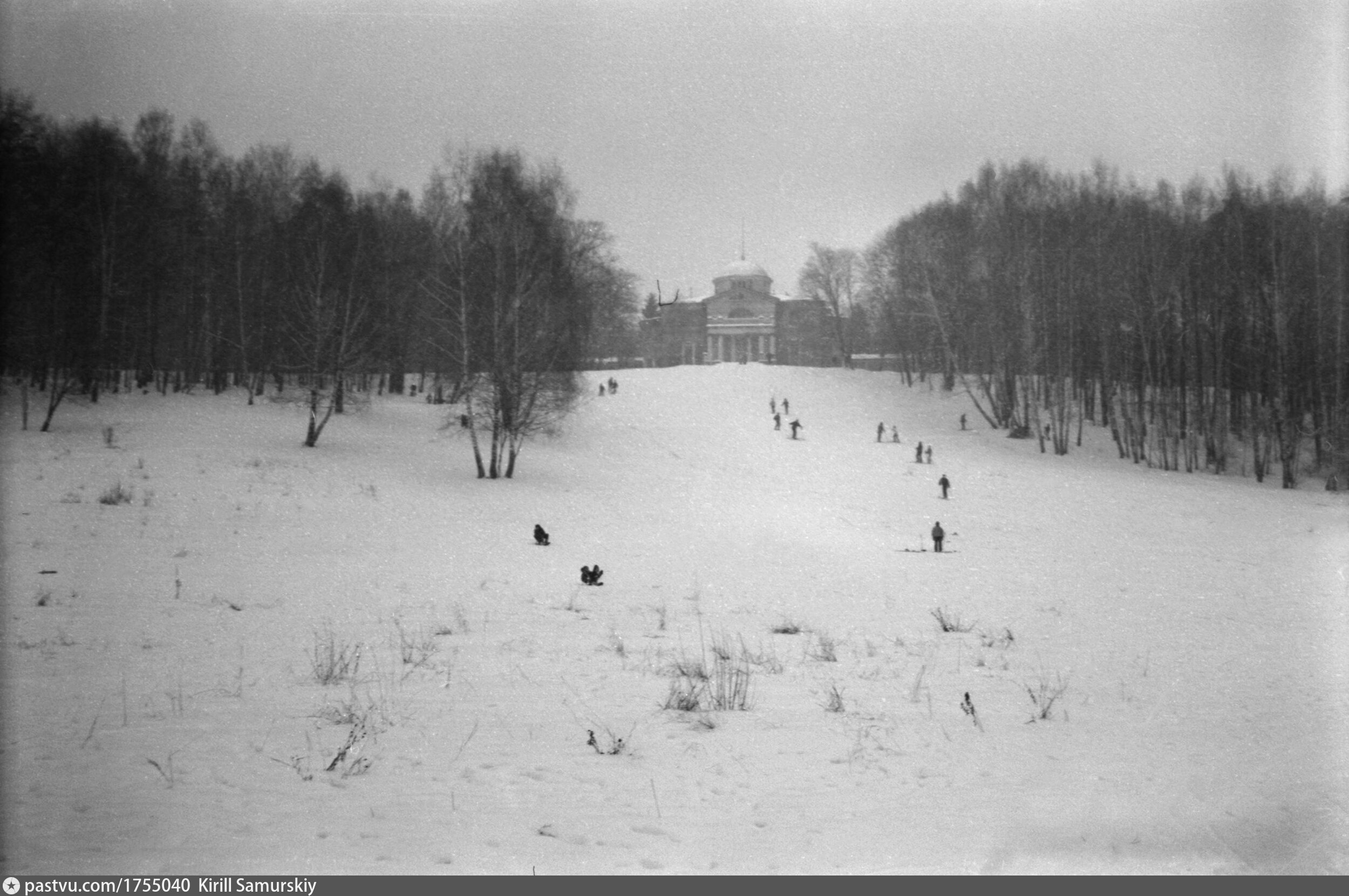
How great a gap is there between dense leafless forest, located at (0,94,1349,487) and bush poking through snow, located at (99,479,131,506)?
4.61 metres

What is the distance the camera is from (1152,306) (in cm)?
3897

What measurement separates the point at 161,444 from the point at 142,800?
24.5 m

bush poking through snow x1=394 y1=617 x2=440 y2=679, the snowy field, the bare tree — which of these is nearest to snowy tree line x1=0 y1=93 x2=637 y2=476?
the snowy field

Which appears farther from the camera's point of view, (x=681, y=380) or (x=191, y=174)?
(x=681, y=380)

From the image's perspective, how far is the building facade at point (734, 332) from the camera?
88688 millimetres

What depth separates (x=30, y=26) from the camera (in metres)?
9.86

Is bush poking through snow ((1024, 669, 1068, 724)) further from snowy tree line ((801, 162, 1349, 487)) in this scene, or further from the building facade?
the building facade

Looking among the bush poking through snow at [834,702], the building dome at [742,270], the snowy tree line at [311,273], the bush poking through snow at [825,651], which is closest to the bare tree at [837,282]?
the building dome at [742,270]

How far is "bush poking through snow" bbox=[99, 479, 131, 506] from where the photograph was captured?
1883 cm

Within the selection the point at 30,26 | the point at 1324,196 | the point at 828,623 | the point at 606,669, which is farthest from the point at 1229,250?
the point at 30,26

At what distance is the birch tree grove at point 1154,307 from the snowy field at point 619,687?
13102mm

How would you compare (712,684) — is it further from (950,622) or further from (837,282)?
(837,282)

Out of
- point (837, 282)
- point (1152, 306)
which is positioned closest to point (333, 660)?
point (1152, 306)

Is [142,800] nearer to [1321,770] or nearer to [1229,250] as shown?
[1321,770]
